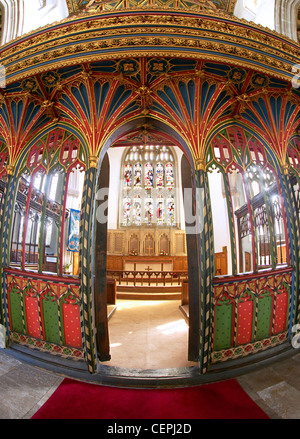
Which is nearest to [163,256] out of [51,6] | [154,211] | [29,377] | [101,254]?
[154,211]

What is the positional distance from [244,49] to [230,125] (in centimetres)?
105

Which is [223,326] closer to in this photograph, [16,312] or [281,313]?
[281,313]

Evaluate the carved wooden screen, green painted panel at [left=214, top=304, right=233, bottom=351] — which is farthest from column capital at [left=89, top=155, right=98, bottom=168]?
green painted panel at [left=214, top=304, right=233, bottom=351]

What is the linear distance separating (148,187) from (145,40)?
1403 cm

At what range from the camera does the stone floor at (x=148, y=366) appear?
2.09 metres

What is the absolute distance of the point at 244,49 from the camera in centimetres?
266

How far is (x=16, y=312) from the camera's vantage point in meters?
3.28

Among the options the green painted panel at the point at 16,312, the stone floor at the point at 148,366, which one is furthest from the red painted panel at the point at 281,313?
the green painted panel at the point at 16,312

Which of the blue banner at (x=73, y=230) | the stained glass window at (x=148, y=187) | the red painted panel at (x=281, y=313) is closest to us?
the red painted panel at (x=281, y=313)

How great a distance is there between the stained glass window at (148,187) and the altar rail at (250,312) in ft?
41.9

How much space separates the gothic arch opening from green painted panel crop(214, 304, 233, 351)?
1.61 ft

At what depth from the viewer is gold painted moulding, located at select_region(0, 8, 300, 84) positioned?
253 cm

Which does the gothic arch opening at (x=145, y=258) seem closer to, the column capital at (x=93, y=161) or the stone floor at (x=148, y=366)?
the stone floor at (x=148, y=366)
